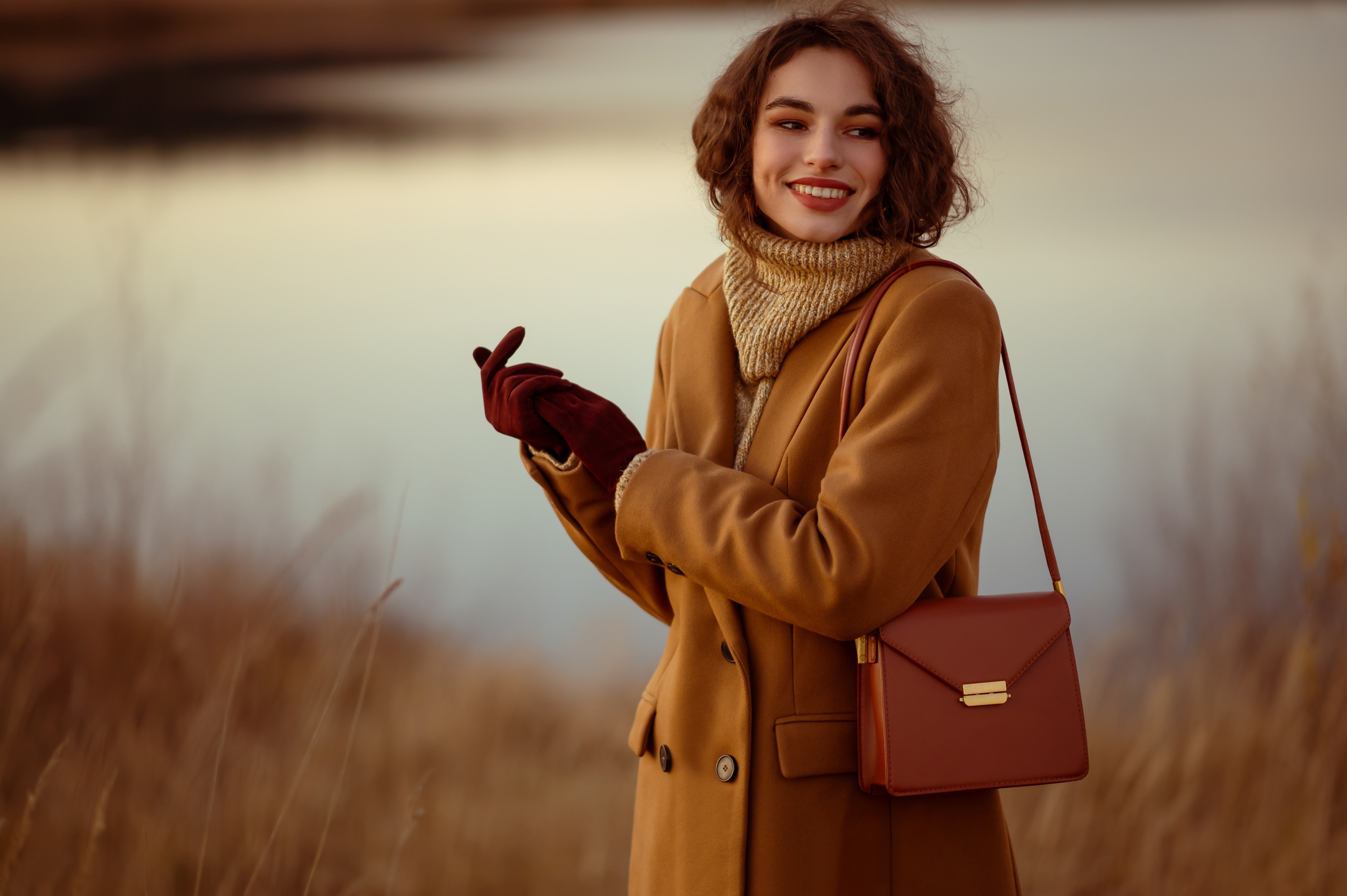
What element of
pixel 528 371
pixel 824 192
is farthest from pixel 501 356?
pixel 824 192

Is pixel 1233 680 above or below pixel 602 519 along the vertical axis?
below

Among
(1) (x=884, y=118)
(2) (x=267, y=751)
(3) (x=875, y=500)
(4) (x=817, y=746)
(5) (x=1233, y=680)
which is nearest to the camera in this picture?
(3) (x=875, y=500)

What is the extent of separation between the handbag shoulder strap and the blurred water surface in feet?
5.08

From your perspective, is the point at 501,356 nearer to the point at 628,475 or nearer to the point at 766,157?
the point at 628,475

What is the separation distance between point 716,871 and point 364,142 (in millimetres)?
7568

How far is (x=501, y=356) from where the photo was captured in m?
1.41

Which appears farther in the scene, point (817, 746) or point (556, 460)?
point (556, 460)

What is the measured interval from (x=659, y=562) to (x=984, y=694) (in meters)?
0.42

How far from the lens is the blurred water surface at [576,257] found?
3.95 metres

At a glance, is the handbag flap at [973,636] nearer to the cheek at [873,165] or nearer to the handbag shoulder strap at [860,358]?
the handbag shoulder strap at [860,358]

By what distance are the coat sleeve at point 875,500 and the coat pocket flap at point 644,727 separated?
10.6 inches

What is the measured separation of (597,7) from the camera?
8.80m

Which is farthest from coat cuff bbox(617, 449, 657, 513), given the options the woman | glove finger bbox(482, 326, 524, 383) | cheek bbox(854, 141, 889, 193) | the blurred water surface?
the blurred water surface

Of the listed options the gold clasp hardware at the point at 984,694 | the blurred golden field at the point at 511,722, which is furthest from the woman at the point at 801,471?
the blurred golden field at the point at 511,722
